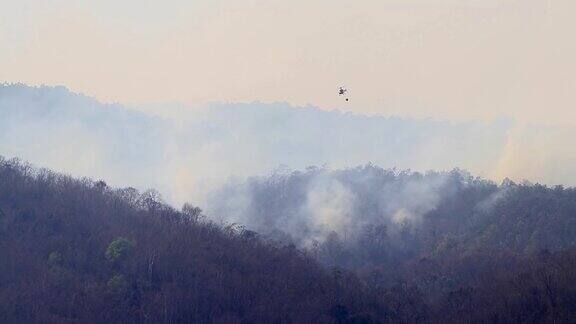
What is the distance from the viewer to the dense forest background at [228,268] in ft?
279

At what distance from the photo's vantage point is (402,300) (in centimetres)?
10462

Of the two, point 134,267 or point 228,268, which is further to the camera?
point 228,268

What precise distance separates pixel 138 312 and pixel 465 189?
102955 mm

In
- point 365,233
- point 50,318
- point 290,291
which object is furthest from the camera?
point 365,233

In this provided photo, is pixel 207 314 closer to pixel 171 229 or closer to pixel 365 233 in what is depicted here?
pixel 171 229

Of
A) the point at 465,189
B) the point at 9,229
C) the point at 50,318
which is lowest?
the point at 50,318

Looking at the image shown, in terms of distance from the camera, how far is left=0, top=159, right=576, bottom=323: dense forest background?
8519cm

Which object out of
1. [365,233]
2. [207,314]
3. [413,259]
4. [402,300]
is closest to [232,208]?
[365,233]

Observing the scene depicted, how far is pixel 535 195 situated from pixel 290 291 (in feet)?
210

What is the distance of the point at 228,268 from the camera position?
98562 millimetres

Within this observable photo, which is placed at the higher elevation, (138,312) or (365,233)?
(365,233)

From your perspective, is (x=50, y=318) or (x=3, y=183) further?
(x=3, y=183)

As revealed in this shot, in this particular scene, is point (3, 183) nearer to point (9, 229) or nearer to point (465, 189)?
point (9, 229)

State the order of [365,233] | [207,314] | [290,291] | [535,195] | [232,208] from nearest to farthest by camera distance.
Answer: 1. [207,314]
2. [290,291]
3. [535,195]
4. [365,233]
5. [232,208]
